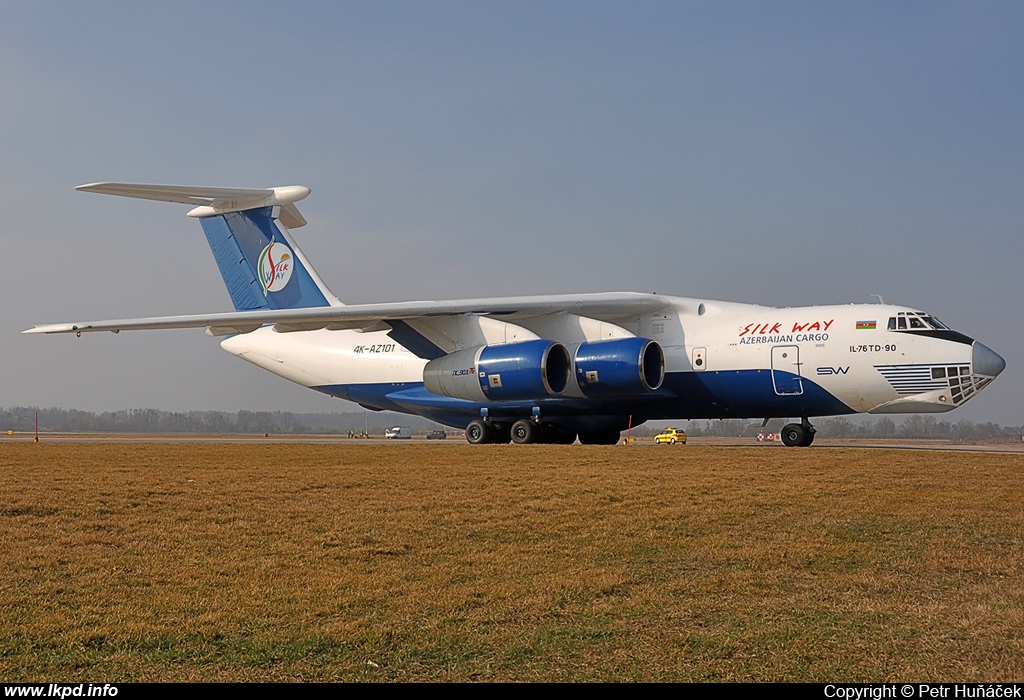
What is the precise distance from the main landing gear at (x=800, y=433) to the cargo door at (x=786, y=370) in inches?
42.7

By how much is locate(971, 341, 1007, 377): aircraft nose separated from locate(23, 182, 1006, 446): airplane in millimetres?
17

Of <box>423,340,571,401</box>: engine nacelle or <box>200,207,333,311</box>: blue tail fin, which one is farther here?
<box>200,207,333,311</box>: blue tail fin

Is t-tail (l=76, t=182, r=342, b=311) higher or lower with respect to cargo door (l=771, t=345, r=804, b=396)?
higher

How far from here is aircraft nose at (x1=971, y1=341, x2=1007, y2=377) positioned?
52.3 ft

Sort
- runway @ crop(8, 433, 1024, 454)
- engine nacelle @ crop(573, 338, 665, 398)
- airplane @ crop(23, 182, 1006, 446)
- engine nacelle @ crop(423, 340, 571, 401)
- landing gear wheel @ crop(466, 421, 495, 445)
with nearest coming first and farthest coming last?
airplane @ crop(23, 182, 1006, 446), engine nacelle @ crop(573, 338, 665, 398), engine nacelle @ crop(423, 340, 571, 401), runway @ crop(8, 433, 1024, 454), landing gear wheel @ crop(466, 421, 495, 445)

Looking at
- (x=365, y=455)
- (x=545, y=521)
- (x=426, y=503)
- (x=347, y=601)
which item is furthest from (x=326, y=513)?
(x=365, y=455)

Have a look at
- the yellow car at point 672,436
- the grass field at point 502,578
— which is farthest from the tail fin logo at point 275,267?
the yellow car at point 672,436

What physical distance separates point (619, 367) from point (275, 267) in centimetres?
991

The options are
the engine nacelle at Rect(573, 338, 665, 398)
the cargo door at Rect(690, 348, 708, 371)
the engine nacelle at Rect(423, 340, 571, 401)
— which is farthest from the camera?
the cargo door at Rect(690, 348, 708, 371)

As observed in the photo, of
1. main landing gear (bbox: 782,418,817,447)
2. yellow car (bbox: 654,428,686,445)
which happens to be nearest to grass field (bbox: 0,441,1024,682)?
main landing gear (bbox: 782,418,817,447)

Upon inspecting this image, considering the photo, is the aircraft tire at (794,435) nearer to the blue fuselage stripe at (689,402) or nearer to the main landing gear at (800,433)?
the main landing gear at (800,433)

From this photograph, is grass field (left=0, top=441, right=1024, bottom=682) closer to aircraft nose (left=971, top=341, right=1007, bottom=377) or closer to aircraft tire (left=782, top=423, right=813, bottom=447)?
aircraft nose (left=971, top=341, right=1007, bottom=377)

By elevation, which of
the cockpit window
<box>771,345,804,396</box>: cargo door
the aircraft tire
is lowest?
the aircraft tire

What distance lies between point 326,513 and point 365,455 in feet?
20.7
